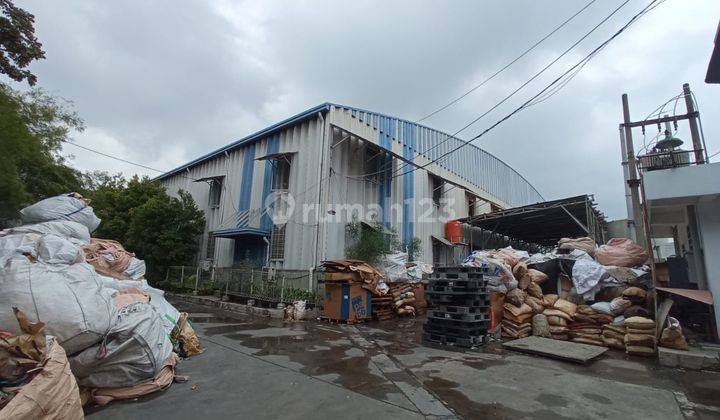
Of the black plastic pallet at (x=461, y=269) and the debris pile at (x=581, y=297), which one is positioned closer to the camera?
the debris pile at (x=581, y=297)

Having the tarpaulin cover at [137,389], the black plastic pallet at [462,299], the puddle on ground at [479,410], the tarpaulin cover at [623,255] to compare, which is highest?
the tarpaulin cover at [623,255]

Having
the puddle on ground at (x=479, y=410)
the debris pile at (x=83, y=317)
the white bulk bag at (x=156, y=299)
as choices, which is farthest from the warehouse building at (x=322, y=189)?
the puddle on ground at (x=479, y=410)

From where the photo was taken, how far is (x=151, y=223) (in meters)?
16.4

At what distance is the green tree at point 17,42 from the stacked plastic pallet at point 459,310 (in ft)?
31.0

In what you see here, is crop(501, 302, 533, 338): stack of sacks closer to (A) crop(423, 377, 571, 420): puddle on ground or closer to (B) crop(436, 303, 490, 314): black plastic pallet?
(B) crop(436, 303, 490, 314): black plastic pallet

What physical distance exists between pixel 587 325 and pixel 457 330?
2788 millimetres

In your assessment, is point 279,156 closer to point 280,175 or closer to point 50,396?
point 280,175

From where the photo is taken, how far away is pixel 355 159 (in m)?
14.1

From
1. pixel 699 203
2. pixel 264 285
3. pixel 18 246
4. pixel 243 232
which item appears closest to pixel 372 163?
pixel 243 232

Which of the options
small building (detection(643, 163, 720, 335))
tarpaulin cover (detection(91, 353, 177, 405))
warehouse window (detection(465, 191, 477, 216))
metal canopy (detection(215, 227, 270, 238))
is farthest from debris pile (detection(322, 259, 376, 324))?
warehouse window (detection(465, 191, 477, 216))

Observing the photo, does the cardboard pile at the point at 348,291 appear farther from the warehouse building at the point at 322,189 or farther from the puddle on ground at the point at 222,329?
the puddle on ground at the point at 222,329

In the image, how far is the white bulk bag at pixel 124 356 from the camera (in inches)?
144

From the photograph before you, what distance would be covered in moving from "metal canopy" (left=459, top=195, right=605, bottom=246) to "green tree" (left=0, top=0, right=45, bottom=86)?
15.7 metres

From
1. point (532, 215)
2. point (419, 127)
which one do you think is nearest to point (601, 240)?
point (532, 215)
